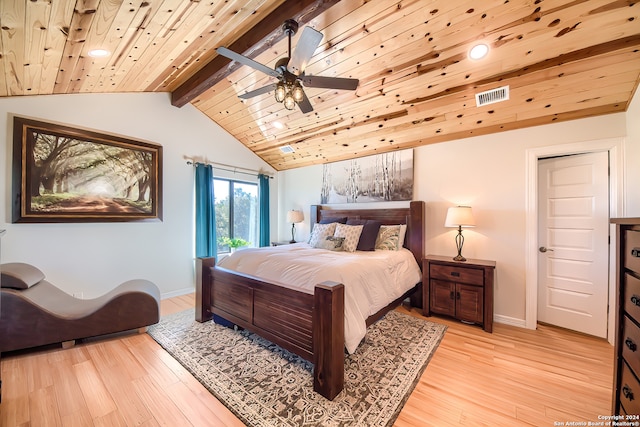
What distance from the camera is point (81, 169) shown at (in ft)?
9.95

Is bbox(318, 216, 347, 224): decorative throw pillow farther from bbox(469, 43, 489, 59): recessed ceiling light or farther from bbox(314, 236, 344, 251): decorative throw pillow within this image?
bbox(469, 43, 489, 59): recessed ceiling light

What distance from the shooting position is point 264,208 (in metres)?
5.12

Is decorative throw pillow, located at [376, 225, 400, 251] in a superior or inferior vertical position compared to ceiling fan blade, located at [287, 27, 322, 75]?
inferior

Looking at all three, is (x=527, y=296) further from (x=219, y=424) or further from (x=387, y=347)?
(x=219, y=424)

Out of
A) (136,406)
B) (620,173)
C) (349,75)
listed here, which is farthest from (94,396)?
(620,173)

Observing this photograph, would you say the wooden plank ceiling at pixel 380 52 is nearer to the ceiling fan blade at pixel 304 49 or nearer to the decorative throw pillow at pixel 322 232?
the ceiling fan blade at pixel 304 49

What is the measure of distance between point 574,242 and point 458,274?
126cm

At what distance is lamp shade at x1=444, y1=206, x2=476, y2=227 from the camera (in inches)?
113

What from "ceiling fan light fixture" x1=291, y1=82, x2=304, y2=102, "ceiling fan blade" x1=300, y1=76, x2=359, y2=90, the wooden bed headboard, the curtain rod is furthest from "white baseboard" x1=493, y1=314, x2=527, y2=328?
the curtain rod

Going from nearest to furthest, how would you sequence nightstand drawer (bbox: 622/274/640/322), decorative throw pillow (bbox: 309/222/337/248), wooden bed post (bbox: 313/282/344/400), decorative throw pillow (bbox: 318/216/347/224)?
nightstand drawer (bbox: 622/274/640/322) < wooden bed post (bbox: 313/282/344/400) < decorative throw pillow (bbox: 309/222/337/248) < decorative throw pillow (bbox: 318/216/347/224)

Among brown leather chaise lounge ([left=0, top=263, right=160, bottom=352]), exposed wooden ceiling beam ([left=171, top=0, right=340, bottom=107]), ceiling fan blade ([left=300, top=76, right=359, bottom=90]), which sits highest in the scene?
exposed wooden ceiling beam ([left=171, top=0, right=340, bottom=107])

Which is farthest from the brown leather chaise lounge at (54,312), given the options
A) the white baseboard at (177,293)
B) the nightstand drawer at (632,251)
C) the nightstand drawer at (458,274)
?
the nightstand drawer at (632,251)

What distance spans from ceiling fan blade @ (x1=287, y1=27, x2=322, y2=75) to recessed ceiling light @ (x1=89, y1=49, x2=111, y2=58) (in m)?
1.74

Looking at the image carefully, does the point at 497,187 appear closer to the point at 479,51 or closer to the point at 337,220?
the point at 479,51
